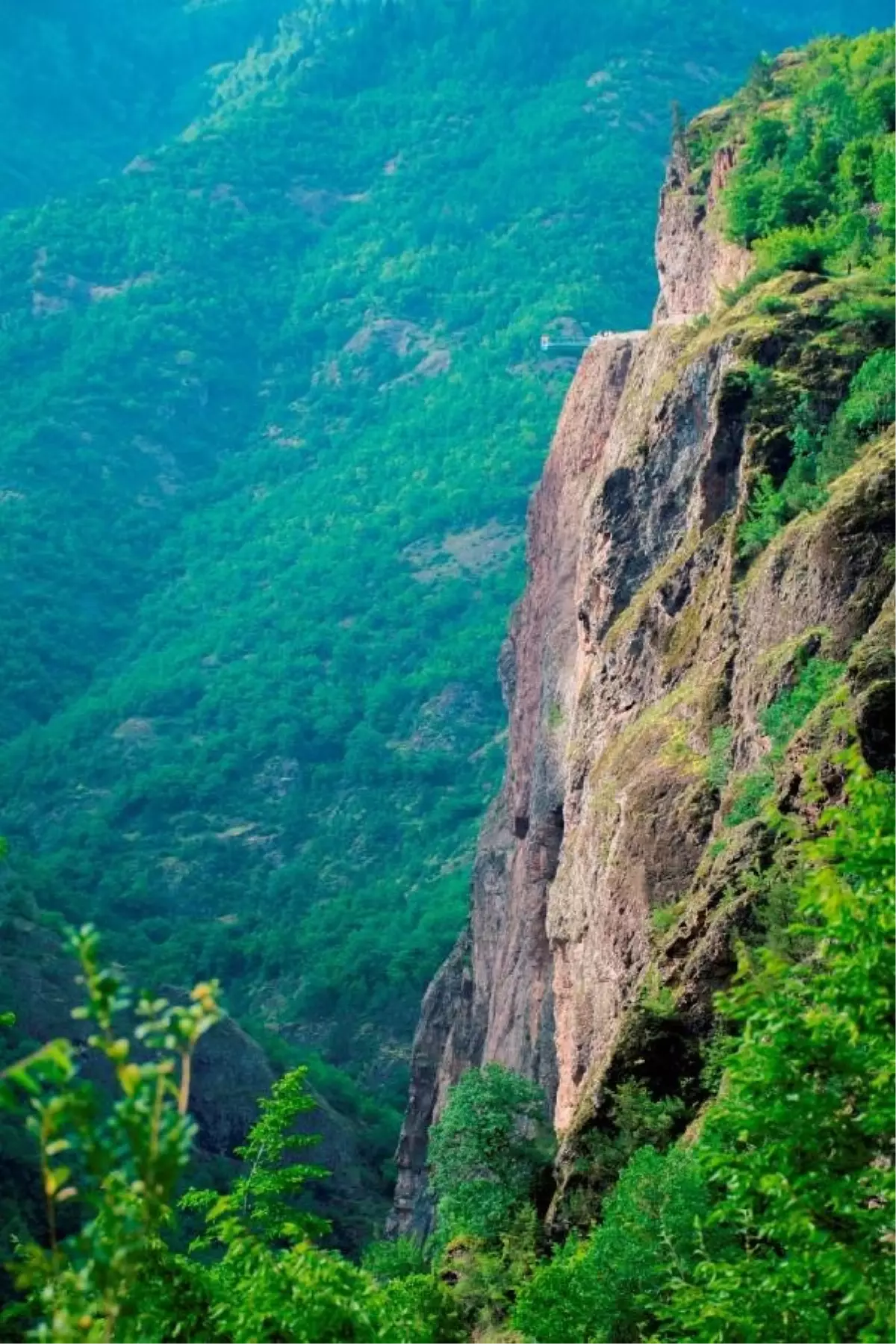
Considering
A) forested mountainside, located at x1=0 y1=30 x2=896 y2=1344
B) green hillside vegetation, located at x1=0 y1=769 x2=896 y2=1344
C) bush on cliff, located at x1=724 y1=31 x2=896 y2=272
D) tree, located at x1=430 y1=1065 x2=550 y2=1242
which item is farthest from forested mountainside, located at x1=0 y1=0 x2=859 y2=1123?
green hillside vegetation, located at x1=0 y1=769 x2=896 y2=1344

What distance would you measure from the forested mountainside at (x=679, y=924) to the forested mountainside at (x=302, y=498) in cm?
4969

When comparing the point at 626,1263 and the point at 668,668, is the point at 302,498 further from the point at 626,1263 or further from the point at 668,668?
the point at 626,1263

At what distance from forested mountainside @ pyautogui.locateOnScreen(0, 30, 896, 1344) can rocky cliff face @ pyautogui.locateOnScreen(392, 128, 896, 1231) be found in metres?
0.09

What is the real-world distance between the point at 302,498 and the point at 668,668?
392 feet

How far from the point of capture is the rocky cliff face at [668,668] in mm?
25031

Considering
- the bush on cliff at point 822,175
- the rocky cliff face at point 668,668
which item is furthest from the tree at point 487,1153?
the bush on cliff at point 822,175

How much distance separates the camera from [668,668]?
33281 millimetres

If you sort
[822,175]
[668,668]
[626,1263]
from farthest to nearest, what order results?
[822,175] < [668,668] < [626,1263]

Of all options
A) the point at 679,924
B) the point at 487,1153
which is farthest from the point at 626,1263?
the point at 487,1153

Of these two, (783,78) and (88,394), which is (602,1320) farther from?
(88,394)

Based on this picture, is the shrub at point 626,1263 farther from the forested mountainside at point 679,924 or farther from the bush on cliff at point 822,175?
the bush on cliff at point 822,175

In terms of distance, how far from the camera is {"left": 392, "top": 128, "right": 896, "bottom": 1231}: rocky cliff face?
82.1 ft

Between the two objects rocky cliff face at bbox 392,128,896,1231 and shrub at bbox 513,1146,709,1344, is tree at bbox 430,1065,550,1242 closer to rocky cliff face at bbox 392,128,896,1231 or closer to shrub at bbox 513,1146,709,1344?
rocky cliff face at bbox 392,128,896,1231

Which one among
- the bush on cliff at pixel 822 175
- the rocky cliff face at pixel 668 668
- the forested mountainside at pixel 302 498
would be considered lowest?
the rocky cliff face at pixel 668 668
